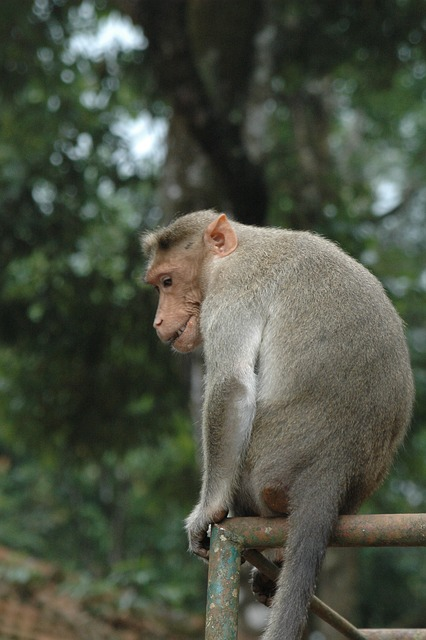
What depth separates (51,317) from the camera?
905 cm

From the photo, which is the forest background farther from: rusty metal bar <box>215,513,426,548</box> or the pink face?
rusty metal bar <box>215,513,426,548</box>

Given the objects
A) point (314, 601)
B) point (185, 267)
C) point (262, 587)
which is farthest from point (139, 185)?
point (314, 601)

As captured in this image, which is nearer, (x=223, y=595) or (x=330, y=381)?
(x=223, y=595)

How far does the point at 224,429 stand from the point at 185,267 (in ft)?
2.85

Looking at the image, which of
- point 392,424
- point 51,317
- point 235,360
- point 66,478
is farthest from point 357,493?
point 66,478

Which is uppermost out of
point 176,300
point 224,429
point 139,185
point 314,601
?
point 139,185

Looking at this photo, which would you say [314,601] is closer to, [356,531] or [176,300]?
[356,531]

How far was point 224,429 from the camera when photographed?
324cm

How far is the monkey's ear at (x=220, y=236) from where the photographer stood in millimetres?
3787

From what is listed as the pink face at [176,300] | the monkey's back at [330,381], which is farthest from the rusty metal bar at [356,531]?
the pink face at [176,300]

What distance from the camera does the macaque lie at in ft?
9.78

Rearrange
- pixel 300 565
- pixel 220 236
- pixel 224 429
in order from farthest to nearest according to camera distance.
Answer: pixel 220 236 < pixel 224 429 < pixel 300 565

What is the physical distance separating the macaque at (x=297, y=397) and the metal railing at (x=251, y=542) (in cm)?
8

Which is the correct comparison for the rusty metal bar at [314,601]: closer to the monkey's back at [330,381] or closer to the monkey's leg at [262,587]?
the monkey's back at [330,381]
